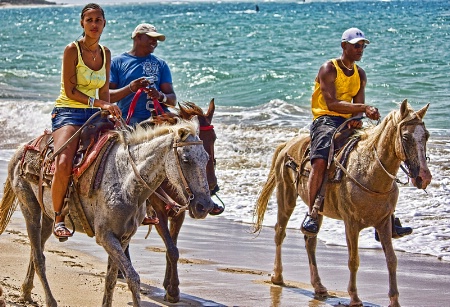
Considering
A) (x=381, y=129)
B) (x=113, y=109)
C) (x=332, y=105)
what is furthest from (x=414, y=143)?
(x=113, y=109)

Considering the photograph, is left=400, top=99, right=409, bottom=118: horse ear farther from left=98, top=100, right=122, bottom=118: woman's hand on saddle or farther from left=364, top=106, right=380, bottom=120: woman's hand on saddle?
left=98, top=100, right=122, bottom=118: woman's hand on saddle

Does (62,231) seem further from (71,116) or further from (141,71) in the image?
(141,71)

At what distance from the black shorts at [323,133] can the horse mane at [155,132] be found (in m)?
2.08

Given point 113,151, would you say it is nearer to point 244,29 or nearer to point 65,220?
point 65,220

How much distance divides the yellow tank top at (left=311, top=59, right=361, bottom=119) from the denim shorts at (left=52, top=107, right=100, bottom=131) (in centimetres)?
247

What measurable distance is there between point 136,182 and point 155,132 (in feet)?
1.25

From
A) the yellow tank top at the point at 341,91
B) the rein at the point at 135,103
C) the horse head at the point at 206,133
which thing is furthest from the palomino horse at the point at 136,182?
the yellow tank top at the point at 341,91

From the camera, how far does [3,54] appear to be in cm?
4547

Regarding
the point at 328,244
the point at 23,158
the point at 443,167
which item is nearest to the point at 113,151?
the point at 23,158

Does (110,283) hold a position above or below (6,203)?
below

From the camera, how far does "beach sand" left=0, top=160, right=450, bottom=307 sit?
25.8 feet

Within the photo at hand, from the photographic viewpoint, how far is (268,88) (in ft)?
92.6

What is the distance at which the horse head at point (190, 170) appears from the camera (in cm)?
590

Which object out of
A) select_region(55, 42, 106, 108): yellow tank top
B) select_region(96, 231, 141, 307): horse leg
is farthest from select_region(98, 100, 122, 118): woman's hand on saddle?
select_region(96, 231, 141, 307): horse leg
